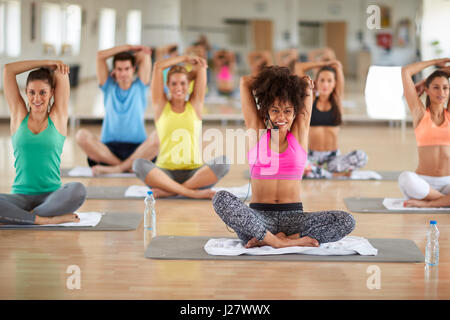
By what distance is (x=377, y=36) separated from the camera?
59.5 ft

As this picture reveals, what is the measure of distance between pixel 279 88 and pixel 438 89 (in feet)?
4.82

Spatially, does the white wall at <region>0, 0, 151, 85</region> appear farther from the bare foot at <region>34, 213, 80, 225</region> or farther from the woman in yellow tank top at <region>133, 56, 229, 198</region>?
the bare foot at <region>34, 213, 80, 225</region>

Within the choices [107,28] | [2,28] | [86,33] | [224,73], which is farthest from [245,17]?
[2,28]

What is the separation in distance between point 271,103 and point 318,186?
2.13 metres

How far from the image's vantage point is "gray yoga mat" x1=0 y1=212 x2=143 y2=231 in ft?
12.9

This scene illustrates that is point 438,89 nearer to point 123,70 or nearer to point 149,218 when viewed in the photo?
point 149,218

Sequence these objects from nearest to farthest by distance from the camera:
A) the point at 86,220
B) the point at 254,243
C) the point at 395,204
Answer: the point at 254,243 < the point at 86,220 < the point at 395,204

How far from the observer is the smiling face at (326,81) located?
5.52 metres

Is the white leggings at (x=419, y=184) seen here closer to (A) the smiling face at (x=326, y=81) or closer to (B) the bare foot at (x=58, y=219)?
(A) the smiling face at (x=326, y=81)

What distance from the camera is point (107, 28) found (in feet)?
57.8
